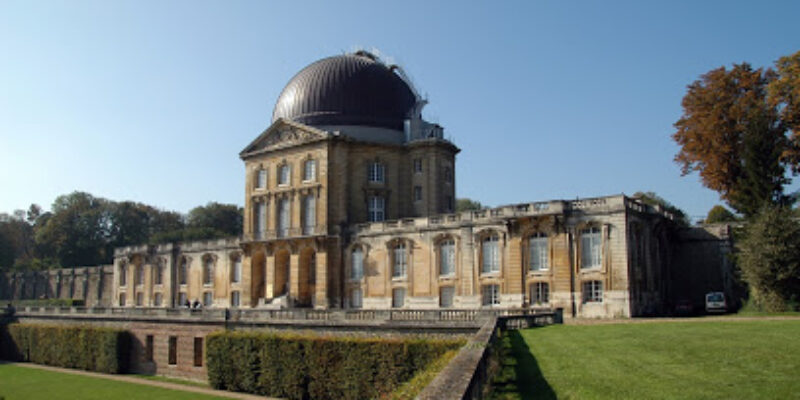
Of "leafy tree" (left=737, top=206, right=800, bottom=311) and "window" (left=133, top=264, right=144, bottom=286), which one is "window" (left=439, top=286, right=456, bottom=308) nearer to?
"leafy tree" (left=737, top=206, right=800, bottom=311)

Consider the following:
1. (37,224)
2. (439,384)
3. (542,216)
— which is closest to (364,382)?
(542,216)

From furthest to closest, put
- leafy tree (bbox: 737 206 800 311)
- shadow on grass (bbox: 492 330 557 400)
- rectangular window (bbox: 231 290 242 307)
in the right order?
rectangular window (bbox: 231 290 242 307), leafy tree (bbox: 737 206 800 311), shadow on grass (bbox: 492 330 557 400)

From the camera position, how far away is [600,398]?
406 inches

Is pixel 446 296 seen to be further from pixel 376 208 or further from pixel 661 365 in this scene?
pixel 661 365

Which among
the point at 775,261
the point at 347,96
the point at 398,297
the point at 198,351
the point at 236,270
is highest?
the point at 347,96

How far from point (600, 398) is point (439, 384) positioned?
4.06 m

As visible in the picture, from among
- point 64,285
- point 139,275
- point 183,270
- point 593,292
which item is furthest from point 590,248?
point 64,285

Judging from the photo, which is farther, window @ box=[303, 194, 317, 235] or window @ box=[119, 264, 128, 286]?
window @ box=[119, 264, 128, 286]

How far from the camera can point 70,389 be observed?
3200 cm

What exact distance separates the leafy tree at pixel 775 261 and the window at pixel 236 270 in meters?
32.9

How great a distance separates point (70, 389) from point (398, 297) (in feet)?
58.4

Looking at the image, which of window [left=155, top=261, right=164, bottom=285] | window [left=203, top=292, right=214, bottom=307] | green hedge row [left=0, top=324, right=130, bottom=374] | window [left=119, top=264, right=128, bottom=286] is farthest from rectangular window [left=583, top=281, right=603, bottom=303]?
window [left=119, top=264, right=128, bottom=286]

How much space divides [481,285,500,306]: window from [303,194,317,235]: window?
12890mm

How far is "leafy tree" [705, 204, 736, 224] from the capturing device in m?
54.5
